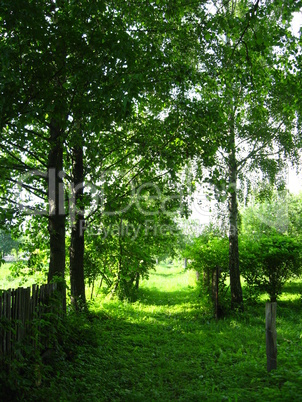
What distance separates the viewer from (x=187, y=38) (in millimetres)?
8742

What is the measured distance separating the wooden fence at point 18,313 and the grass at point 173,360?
639 mm

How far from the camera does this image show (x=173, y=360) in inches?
323

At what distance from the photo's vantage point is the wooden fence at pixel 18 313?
5.28 meters

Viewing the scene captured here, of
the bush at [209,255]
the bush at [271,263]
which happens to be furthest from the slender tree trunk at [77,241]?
the bush at [271,263]

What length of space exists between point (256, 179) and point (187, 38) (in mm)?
6768

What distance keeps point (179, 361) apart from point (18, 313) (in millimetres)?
3851

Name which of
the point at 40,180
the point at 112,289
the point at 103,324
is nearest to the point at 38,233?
the point at 40,180

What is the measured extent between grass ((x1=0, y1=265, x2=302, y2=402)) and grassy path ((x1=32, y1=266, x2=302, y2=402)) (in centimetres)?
1

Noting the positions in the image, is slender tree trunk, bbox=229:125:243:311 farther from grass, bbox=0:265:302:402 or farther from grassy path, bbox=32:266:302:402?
grassy path, bbox=32:266:302:402

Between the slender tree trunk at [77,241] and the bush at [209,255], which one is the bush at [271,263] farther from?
the slender tree trunk at [77,241]

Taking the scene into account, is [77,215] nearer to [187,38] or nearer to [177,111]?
[177,111]

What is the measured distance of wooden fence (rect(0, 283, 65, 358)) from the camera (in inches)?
208

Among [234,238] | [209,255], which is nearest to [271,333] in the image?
[234,238]

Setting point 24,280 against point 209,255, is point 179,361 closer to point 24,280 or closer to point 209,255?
point 24,280
